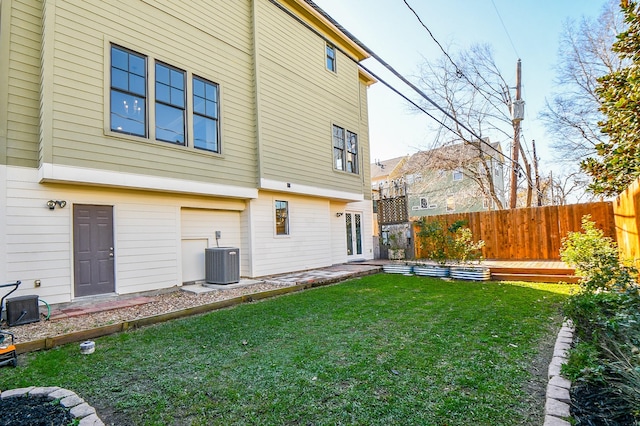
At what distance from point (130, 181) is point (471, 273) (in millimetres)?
7935

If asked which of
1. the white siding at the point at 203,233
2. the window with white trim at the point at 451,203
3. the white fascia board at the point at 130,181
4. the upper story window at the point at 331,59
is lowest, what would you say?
the white siding at the point at 203,233

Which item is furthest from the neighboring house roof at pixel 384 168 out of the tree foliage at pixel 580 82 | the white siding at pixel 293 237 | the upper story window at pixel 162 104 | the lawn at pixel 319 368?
the lawn at pixel 319 368

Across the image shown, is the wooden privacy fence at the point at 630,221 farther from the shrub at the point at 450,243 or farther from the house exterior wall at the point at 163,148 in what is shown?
the house exterior wall at the point at 163,148

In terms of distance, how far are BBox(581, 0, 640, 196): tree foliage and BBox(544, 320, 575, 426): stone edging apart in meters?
4.06

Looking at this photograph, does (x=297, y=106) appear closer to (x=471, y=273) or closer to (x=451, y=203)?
(x=471, y=273)

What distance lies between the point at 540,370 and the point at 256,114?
7812mm

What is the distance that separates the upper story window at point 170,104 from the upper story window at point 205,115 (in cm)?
30

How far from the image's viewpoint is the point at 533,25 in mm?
8352

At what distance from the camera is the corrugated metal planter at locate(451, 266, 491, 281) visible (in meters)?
7.99

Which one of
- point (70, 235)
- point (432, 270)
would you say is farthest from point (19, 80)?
point (432, 270)

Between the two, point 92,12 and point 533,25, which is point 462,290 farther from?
point 92,12

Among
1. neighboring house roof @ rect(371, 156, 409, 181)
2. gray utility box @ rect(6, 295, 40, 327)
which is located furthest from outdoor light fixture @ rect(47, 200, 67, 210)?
neighboring house roof @ rect(371, 156, 409, 181)

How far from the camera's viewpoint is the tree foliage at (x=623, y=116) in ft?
19.0

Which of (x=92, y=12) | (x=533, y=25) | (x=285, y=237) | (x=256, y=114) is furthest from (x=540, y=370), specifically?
(x=533, y=25)
